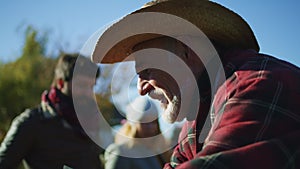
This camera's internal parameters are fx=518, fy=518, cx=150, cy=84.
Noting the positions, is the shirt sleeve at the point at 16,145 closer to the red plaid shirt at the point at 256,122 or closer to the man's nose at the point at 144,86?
the man's nose at the point at 144,86

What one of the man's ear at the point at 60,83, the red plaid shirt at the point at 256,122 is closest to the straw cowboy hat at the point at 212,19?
the red plaid shirt at the point at 256,122

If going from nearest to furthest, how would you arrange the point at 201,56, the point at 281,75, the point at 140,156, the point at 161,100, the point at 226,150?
the point at 226,150, the point at 281,75, the point at 201,56, the point at 161,100, the point at 140,156

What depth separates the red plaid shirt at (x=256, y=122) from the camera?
4.06 feet

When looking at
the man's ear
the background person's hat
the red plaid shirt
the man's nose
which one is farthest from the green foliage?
the red plaid shirt

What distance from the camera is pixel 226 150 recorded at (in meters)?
1.26

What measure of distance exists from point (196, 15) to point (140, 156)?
250cm

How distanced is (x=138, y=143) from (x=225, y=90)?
2995 mm

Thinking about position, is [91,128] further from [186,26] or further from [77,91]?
[186,26]

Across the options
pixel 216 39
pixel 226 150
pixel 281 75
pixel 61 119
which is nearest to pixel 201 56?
pixel 216 39

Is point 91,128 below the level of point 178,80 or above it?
below

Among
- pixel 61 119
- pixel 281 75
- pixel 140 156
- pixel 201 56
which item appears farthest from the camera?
pixel 140 156

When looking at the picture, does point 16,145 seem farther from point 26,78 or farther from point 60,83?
point 26,78

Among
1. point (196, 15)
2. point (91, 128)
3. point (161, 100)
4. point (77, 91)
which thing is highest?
point (196, 15)

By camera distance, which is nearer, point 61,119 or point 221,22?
point 221,22
